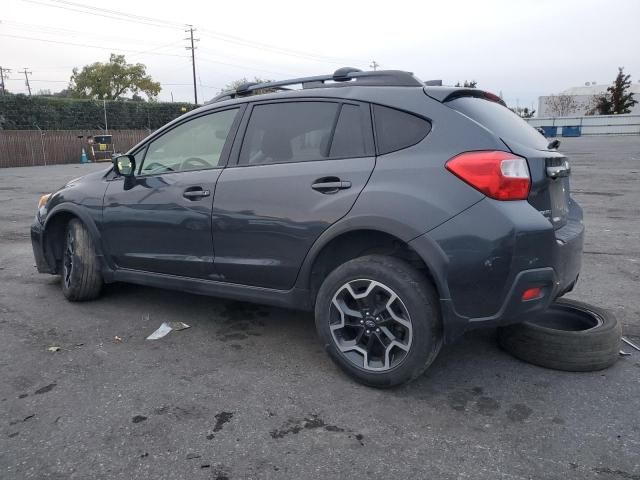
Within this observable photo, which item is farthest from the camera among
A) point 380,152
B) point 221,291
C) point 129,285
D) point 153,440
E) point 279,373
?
point 129,285

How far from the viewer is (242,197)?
355 cm

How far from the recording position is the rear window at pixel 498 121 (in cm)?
301

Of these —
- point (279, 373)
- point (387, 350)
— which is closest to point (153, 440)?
point (279, 373)

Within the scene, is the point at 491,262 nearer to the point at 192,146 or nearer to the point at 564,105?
the point at 192,146

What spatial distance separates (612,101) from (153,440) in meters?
75.7

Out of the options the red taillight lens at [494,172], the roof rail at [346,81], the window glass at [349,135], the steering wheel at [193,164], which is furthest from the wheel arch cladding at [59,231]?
the red taillight lens at [494,172]

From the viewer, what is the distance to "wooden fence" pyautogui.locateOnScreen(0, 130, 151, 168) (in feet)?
95.2

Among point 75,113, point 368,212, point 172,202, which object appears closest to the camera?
point 368,212

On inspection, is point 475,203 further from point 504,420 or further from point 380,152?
point 504,420

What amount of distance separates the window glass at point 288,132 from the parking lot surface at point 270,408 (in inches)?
52.8

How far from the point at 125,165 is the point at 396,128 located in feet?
7.66

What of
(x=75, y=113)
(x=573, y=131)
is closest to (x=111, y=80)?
(x=75, y=113)

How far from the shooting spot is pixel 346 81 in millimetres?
3547

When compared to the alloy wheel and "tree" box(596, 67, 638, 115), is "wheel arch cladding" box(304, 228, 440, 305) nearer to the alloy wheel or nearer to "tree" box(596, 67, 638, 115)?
the alloy wheel
